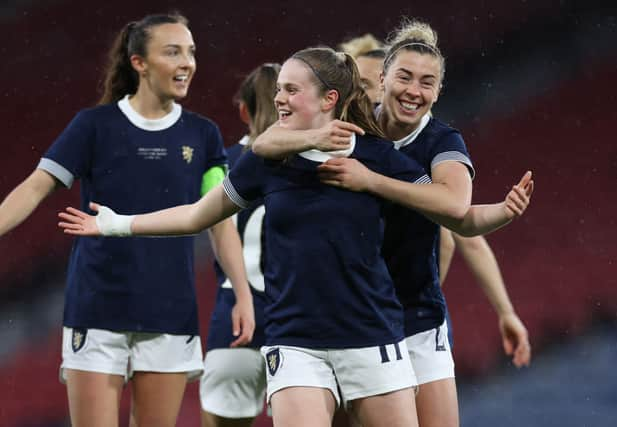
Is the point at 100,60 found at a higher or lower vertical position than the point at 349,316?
higher

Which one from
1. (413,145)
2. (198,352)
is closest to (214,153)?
(198,352)

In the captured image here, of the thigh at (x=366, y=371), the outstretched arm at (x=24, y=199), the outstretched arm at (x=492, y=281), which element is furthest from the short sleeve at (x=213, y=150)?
the thigh at (x=366, y=371)

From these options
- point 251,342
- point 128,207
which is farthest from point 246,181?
point 251,342

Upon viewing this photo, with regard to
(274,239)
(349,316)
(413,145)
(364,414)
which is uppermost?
(413,145)

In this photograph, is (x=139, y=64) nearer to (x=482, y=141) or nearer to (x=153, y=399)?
(x=153, y=399)

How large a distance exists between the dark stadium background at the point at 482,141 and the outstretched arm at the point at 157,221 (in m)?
3.04

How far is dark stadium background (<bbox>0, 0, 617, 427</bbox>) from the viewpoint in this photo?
6352mm

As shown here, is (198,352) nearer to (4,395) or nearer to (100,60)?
(4,395)

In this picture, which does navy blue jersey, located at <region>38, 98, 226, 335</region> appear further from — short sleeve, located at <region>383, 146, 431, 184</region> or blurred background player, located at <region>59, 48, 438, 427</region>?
short sleeve, located at <region>383, 146, 431, 184</region>

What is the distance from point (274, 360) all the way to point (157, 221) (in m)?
0.58

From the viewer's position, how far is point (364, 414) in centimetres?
303

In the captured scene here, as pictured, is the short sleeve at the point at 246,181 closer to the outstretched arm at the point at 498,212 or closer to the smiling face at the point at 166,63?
the outstretched arm at the point at 498,212

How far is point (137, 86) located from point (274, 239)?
50.7 inches

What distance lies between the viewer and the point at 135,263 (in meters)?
3.81
